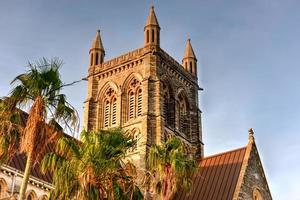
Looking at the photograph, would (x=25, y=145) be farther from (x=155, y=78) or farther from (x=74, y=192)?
(x=155, y=78)

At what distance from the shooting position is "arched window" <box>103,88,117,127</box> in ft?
134

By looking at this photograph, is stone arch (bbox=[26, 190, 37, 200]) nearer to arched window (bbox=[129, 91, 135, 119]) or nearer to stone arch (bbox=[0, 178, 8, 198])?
stone arch (bbox=[0, 178, 8, 198])

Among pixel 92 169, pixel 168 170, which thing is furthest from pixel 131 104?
pixel 92 169

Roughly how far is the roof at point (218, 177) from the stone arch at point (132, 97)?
7584 mm

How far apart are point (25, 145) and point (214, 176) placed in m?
20.4

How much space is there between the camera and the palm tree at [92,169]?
52.8 ft

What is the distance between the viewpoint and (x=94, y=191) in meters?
16.5

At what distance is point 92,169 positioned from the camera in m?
16.5

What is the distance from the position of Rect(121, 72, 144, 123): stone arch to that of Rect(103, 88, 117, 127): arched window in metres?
1.04

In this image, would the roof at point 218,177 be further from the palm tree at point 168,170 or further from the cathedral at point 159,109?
the palm tree at point 168,170

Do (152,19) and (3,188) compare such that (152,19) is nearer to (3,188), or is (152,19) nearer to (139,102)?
(139,102)

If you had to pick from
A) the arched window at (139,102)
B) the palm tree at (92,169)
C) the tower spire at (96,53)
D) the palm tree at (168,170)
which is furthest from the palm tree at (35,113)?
the tower spire at (96,53)

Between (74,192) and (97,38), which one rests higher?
(97,38)

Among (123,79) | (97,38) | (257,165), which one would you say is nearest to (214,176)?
(257,165)
